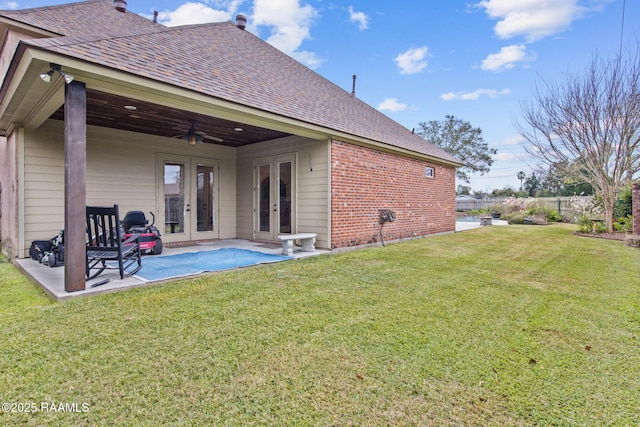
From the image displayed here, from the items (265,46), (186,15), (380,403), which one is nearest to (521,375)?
(380,403)

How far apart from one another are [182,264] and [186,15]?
12229 mm

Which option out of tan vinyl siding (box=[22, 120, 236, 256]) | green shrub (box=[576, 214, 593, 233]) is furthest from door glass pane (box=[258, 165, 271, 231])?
green shrub (box=[576, 214, 593, 233])

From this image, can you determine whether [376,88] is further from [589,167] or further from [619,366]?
[619,366]

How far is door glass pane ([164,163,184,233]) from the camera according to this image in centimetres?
791

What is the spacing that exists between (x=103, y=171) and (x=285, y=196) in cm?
403

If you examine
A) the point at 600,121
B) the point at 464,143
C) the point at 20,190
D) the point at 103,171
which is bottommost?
the point at 20,190

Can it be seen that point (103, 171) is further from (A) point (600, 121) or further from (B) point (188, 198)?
(A) point (600, 121)

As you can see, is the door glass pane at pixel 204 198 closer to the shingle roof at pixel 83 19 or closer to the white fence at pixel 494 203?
the shingle roof at pixel 83 19

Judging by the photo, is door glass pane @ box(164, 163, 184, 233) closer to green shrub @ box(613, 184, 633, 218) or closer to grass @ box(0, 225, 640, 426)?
grass @ box(0, 225, 640, 426)

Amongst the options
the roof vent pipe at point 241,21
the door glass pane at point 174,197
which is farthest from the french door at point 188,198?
the roof vent pipe at point 241,21

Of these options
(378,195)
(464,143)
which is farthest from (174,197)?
(464,143)

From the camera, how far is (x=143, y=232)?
6246 millimetres

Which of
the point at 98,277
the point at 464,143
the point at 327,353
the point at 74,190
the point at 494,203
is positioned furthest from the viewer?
the point at 464,143

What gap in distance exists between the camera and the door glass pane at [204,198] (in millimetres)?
8414
